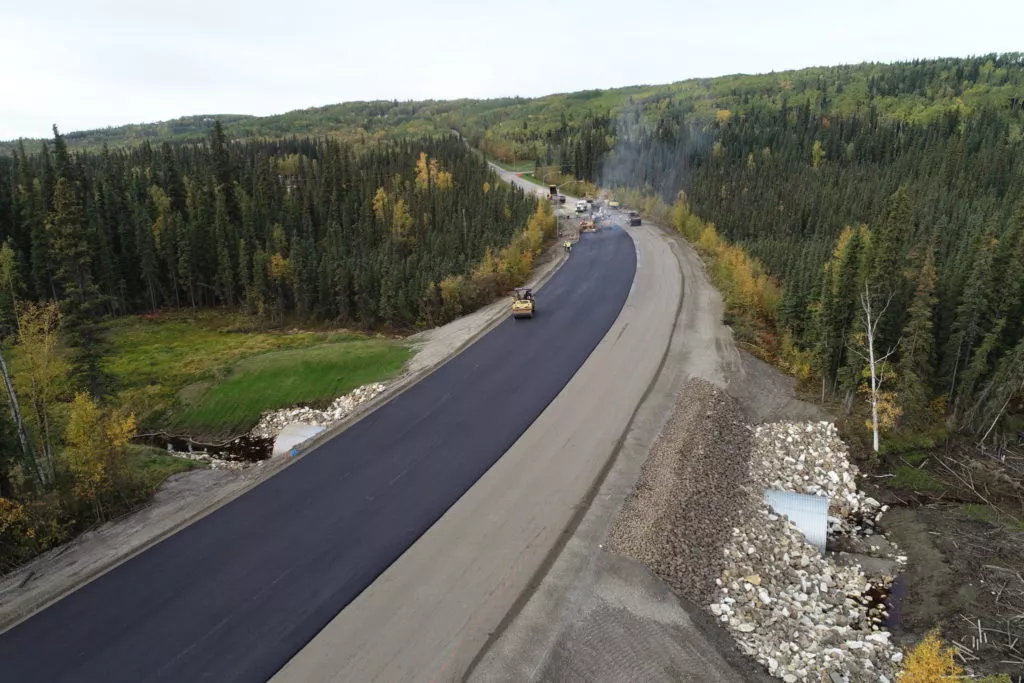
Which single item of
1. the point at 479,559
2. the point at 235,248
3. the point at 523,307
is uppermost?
the point at 235,248

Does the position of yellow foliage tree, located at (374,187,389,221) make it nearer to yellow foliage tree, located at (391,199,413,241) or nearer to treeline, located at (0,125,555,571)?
treeline, located at (0,125,555,571)

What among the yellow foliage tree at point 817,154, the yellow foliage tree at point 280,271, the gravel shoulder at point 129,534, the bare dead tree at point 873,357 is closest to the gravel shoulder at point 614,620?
the bare dead tree at point 873,357

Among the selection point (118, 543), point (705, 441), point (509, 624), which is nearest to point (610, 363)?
point (705, 441)

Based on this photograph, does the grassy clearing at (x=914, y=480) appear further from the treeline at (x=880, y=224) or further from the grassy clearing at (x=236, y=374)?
the grassy clearing at (x=236, y=374)

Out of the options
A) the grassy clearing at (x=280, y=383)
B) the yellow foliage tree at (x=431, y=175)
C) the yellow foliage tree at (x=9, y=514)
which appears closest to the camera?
the yellow foliage tree at (x=9, y=514)

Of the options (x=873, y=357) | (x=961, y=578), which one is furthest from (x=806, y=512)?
(x=873, y=357)

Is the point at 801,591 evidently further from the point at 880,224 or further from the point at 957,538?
the point at 880,224
